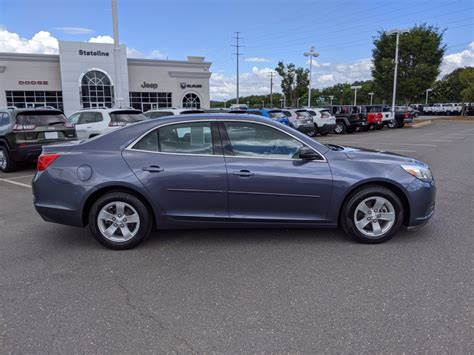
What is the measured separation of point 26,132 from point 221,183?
7142 mm

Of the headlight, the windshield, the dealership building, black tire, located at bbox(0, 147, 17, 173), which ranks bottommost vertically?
black tire, located at bbox(0, 147, 17, 173)

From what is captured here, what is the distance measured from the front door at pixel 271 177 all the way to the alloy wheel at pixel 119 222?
1.13m

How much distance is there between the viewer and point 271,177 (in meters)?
Answer: 4.24

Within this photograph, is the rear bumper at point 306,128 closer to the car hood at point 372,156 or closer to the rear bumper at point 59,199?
the car hood at point 372,156

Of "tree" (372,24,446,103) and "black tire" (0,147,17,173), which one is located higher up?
"tree" (372,24,446,103)

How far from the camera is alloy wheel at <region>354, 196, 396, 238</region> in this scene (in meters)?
4.38

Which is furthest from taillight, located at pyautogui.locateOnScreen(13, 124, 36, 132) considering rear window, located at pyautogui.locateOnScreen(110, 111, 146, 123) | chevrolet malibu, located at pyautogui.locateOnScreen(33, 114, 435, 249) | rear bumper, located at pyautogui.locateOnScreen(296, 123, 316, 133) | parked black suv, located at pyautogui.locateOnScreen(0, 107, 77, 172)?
rear bumper, located at pyautogui.locateOnScreen(296, 123, 316, 133)

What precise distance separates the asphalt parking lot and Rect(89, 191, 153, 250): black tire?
0.39ft

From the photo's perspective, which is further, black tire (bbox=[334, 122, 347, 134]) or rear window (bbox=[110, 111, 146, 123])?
black tire (bbox=[334, 122, 347, 134])

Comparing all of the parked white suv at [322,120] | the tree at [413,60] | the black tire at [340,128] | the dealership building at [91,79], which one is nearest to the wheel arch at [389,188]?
the parked white suv at [322,120]

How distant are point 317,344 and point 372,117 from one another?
1000 inches

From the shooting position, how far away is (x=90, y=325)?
290 centimetres

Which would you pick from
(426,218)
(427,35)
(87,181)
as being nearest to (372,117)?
(427,35)

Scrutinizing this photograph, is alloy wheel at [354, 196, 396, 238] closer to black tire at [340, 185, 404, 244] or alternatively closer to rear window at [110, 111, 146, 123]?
black tire at [340, 185, 404, 244]
